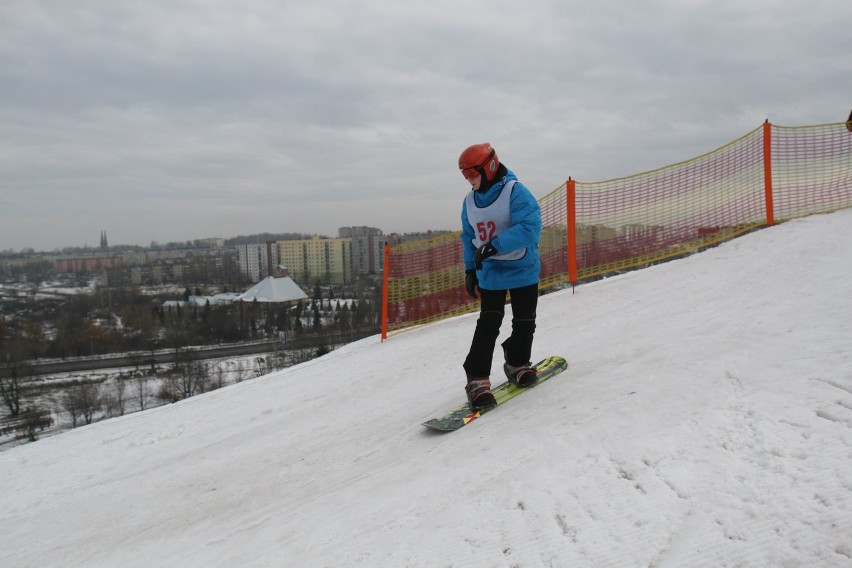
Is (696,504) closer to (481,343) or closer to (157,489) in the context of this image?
(481,343)

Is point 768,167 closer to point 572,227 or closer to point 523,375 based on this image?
point 572,227

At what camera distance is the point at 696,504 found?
2131mm

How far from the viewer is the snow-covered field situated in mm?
2096

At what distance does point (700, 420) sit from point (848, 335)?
175 centimetres

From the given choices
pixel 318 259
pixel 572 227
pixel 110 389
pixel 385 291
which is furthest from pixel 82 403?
pixel 318 259

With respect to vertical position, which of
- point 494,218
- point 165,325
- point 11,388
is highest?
point 494,218

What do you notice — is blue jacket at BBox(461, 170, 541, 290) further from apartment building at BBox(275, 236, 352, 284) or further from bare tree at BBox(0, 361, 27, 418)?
apartment building at BBox(275, 236, 352, 284)

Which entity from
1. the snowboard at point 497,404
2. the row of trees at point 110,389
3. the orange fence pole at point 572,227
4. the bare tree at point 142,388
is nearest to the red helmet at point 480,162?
the snowboard at point 497,404

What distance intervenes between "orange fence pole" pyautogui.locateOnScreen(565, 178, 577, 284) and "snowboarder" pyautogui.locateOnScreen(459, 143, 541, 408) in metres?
5.83

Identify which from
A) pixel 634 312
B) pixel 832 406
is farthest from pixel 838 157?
pixel 832 406

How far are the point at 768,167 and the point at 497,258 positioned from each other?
27.9ft

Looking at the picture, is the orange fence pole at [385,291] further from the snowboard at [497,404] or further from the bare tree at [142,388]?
the bare tree at [142,388]

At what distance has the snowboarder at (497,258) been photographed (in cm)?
399

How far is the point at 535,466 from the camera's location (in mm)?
2701
